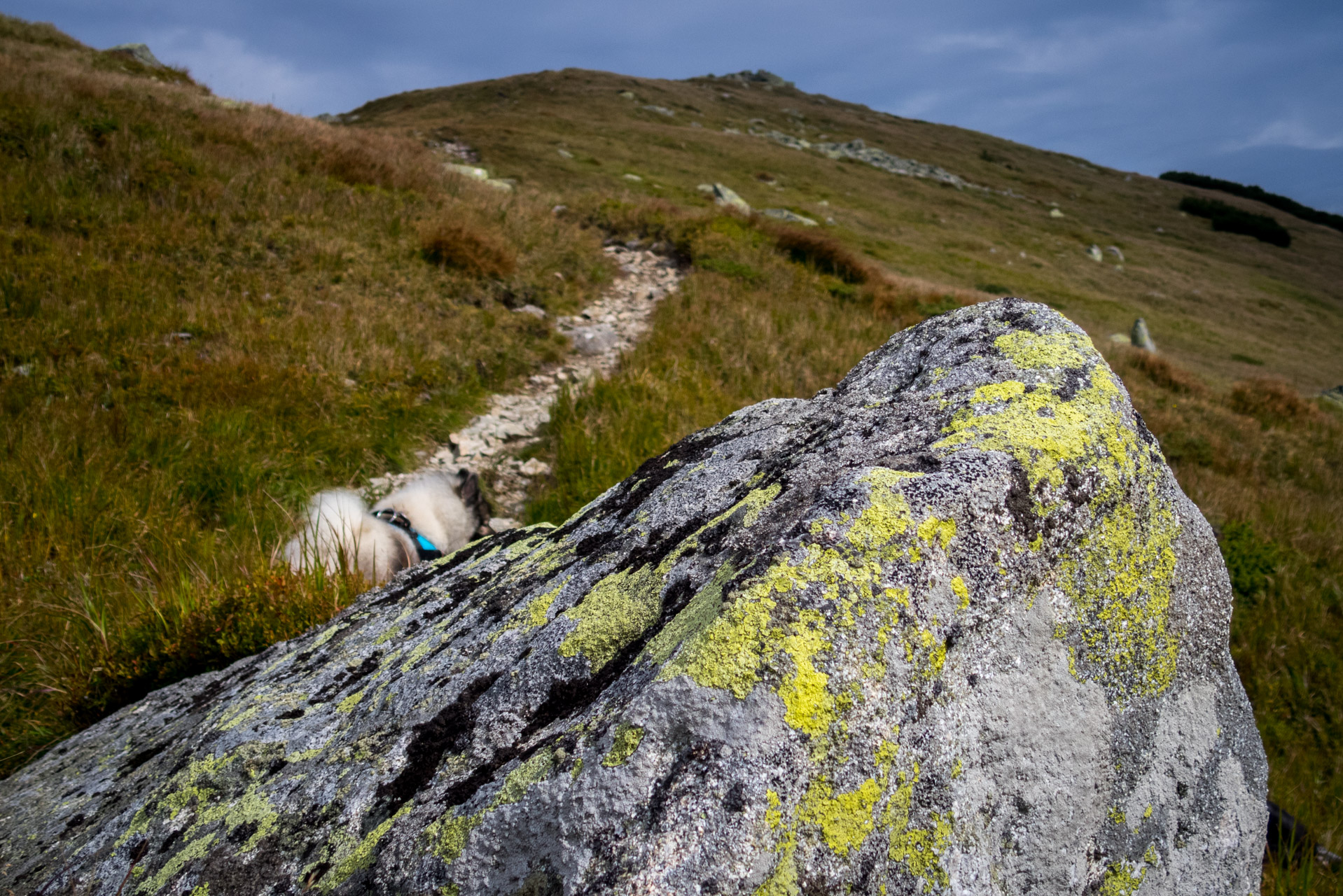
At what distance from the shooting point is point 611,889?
105cm

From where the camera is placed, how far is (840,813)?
1.18 meters

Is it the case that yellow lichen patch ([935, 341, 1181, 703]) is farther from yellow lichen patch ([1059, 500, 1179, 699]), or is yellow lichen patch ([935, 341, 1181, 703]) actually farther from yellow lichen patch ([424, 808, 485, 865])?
yellow lichen patch ([424, 808, 485, 865])

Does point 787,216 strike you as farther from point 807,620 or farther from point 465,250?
point 807,620

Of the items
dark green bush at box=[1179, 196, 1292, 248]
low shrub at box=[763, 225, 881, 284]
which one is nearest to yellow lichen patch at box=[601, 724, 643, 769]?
low shrub at box=[763, 225, 881, 284]

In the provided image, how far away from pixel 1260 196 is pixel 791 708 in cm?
9553

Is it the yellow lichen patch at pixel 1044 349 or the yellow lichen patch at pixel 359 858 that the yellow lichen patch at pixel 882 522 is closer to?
the yellow lichen patch at pixel 1044 349

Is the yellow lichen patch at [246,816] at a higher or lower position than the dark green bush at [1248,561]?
higher

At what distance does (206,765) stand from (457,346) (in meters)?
6.70

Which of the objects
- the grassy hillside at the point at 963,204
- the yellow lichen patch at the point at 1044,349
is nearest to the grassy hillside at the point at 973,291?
the grassy hillside at the point at 963,204

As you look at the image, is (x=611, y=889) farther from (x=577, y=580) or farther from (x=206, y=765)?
(x=206, y=765)

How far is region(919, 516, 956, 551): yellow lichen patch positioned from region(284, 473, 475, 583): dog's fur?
2938 millimetres

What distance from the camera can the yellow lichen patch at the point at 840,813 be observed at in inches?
45.4

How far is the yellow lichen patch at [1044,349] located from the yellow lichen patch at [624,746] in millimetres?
1633

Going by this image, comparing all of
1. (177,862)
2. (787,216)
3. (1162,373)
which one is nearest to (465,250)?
(177,862)
